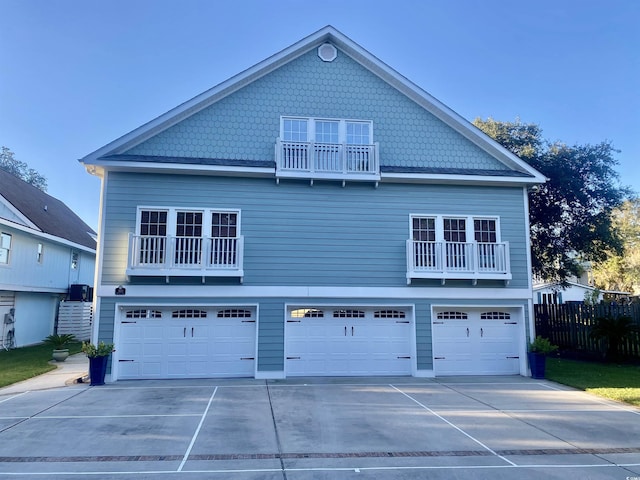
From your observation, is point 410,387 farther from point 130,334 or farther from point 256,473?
point 130,334

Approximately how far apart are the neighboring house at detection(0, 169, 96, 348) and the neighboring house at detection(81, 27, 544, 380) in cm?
834

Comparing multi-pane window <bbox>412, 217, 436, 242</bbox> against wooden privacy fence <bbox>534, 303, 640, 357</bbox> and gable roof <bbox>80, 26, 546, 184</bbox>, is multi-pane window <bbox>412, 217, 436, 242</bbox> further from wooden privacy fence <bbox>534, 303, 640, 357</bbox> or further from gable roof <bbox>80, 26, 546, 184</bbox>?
wooden privacy fence <bbox>534, 303, 640, 357</bbox>

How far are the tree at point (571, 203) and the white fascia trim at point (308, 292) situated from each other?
704 cm

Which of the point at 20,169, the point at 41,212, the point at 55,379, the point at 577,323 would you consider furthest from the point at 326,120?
the point at 20,169

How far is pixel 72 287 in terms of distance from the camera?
21203 mm

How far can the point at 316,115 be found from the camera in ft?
40.9

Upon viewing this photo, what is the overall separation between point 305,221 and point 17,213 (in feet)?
41.9

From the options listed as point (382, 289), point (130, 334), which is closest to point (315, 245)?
point (382, 289)

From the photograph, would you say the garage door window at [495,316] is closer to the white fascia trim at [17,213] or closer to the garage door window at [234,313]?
the garage door window at [234,313]

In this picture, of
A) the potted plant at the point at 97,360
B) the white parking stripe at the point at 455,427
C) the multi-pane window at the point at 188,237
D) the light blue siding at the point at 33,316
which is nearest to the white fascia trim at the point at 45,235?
the light blue siding at the point at 33,316

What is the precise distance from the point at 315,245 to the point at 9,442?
7729 mm

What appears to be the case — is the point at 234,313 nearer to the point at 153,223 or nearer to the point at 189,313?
the point at 189,313

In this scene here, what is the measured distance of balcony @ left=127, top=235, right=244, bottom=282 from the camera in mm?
10844

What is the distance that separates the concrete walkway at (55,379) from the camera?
10047 mm
